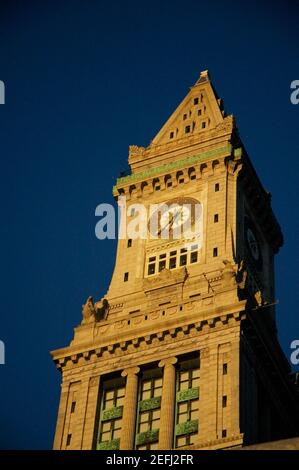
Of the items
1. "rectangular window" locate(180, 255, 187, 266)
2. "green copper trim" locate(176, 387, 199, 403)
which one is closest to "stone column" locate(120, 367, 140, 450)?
"green copper trim" locate(176, 387, 199, 403)

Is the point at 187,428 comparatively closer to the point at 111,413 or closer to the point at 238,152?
the point at 111,413

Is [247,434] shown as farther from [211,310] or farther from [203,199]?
[203,199]

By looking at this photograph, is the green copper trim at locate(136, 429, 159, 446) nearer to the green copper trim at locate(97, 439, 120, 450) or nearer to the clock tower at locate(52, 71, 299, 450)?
the clock tower at locate(52, 71, 299, 450)

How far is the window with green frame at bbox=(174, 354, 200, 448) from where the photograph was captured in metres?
102

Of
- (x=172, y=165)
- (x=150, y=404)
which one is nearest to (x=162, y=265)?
(x=172, y=165)

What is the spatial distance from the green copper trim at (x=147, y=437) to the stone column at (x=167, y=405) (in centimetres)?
75

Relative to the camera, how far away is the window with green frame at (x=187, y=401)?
4035 inches

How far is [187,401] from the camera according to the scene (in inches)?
4141

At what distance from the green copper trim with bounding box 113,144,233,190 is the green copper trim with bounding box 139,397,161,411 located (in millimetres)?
26093

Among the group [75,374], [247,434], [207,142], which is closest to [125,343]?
[75,374]

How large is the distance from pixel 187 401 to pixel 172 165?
2798 centimetres

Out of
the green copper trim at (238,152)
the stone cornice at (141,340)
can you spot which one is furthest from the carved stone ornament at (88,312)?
the green copper trim at (238,152)

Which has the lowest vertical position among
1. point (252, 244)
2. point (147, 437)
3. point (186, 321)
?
point (147, 437)

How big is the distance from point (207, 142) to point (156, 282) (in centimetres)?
1777
